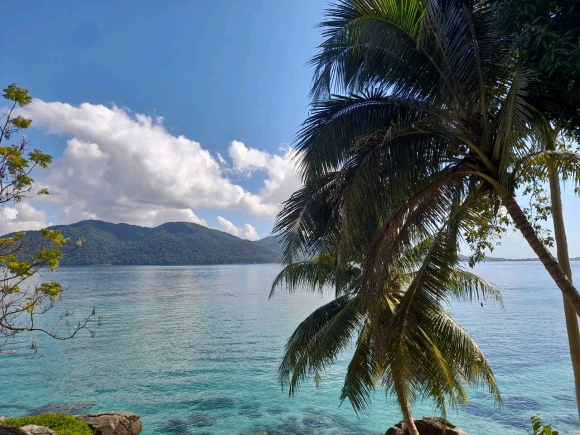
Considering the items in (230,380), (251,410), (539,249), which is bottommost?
(230,380)

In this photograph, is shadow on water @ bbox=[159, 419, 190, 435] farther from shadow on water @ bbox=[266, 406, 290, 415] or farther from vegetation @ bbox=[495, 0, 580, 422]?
vegetation @ bbox=[495, 0, 580, 422]

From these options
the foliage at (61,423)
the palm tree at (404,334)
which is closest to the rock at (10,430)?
the foliage at (61,423)

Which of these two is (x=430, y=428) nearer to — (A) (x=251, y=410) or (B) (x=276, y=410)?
(B) (x=276, y=410)

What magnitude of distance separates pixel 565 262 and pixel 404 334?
8.67ft

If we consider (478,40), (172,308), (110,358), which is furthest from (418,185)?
(172,308)

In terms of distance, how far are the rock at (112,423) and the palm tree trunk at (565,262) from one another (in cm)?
1129

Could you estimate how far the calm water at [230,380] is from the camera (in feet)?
51.0

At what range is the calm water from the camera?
1555cm

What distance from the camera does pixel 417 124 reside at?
502cm

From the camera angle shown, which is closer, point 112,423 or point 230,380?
point 112,423

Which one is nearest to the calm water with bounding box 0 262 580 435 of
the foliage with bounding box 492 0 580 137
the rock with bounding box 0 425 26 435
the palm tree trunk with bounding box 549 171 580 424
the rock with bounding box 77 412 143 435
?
the rock with bounding box 77 412 143 435

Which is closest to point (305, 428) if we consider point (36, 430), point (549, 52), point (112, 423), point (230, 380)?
point (112, 423)

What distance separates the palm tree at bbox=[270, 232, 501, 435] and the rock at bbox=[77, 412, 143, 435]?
5.58 meters

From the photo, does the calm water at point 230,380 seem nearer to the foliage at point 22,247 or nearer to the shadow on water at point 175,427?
the shadow on water at point 175,427
